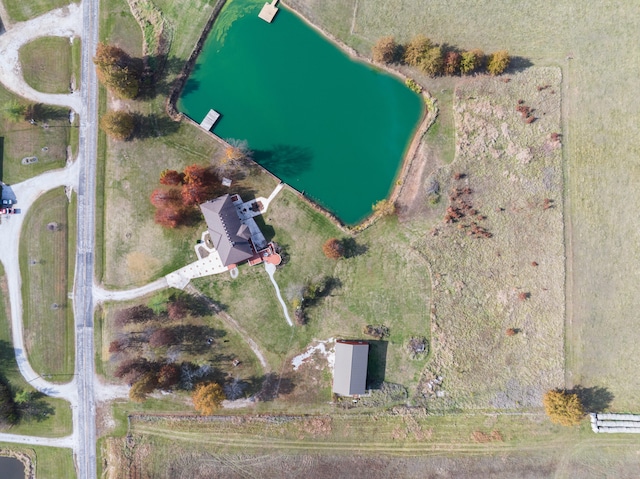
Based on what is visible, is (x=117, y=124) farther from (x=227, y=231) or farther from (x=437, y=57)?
(x=437, y=57)

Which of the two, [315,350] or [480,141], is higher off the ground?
[480,141]

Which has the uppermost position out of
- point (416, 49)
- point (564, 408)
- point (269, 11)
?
point (269, 11)

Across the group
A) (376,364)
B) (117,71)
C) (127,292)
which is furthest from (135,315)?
(376,364)

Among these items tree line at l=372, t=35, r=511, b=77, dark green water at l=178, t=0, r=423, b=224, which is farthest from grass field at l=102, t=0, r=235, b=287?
tree line at l=372, t=35, r=511, b=77

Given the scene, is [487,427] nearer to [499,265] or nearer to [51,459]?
[499,265]

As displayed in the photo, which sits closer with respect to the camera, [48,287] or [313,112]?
[313,112]

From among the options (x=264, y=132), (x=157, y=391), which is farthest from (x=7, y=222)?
(x=264, y=132)
